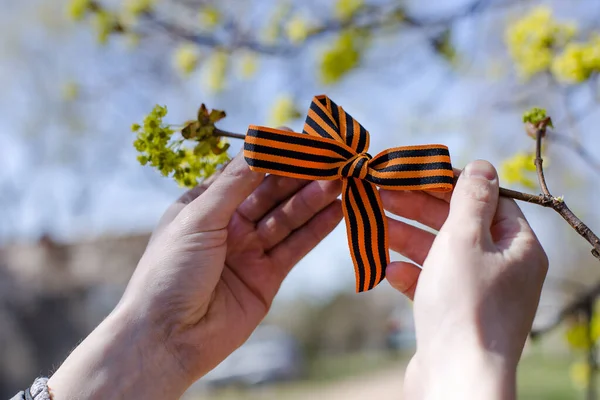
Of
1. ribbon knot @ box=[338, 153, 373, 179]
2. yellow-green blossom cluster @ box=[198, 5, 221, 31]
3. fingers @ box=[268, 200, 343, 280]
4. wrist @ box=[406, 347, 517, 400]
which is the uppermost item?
yellow-green blossom cluster @ box=[198, 5, 221, 31]

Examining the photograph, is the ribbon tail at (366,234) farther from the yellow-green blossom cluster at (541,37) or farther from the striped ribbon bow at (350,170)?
the yellow-green blossom cluster at (541,37)

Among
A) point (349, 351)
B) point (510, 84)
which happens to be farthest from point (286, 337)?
point (510, 84)

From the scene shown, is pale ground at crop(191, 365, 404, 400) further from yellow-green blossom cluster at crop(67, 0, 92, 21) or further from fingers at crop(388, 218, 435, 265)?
fingers at crop(388, 218, 435, 265)

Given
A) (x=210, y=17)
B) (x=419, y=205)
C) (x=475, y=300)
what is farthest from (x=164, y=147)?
(x=210, y=17)

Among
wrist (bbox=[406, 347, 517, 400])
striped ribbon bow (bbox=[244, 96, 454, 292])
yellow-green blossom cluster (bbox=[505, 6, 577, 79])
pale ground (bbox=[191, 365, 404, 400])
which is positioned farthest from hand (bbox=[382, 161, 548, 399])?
pale ground (bbox=[191, 365, 404, 400])

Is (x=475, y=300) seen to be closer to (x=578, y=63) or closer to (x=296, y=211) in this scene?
(x=296, y=211)
